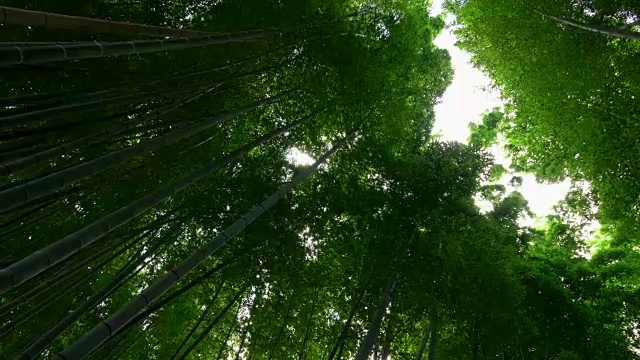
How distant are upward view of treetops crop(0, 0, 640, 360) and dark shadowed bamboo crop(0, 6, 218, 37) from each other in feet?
3.30

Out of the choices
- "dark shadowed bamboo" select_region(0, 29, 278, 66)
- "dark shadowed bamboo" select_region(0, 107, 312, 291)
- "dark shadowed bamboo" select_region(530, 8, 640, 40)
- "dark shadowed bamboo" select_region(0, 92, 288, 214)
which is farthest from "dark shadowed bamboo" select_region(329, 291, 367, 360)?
"dark shadowed bamboo" select_region(530, 8, 640, 40)

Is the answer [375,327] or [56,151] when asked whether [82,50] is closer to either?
[56,151]

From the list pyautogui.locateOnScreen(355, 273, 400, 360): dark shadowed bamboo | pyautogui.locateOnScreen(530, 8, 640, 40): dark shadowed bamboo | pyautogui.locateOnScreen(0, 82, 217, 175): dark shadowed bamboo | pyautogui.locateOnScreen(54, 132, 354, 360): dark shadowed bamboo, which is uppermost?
pyautogui.locateOnScreen(530, 8, 640, 40): dark shadowed bamboo

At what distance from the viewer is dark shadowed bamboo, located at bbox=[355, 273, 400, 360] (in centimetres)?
400

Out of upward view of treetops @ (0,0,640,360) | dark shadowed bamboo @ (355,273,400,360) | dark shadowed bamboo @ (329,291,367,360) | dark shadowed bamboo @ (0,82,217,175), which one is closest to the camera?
dark shadowed bamboo @ (0,82,217,175)

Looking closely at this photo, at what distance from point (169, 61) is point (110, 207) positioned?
1.77 meters

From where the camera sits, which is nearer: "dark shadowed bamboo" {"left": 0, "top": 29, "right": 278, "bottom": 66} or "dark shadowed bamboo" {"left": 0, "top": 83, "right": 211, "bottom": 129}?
"dark shadowed bamboo" {"left": 0, "top": 29, "right": 278, "bottom": 66}

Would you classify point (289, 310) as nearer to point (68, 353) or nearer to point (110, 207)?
point (110, 207)

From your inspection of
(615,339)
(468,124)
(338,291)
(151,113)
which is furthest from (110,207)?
(468,124)

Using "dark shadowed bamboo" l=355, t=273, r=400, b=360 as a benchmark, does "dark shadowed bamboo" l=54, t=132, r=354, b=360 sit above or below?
below

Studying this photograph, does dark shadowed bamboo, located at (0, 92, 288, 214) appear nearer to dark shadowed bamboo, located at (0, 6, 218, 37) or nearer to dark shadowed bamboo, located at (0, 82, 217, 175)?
dark shadowed bamboo, located at (0, 82, 217, 175)

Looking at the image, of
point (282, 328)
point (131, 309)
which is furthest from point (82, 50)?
point (282, 328)

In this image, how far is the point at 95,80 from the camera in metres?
4.27

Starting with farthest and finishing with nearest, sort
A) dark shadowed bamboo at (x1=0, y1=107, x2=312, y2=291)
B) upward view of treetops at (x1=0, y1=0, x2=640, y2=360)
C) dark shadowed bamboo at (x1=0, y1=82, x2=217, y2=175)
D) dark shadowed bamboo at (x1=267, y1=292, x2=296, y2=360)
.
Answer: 1. dark shadowed bamboo at (x1=267, y1=292, x2=296, y2=360)
2. upward view of treetops at (x1=0, y1=0, x2=640, y2=360)
3. dark shadowed bamboo at (x1=0, y1=82, x2=217, y2=175)
4. dark shadowed bamboo at (x1=0, y1=107, x2=312, y2=291)
